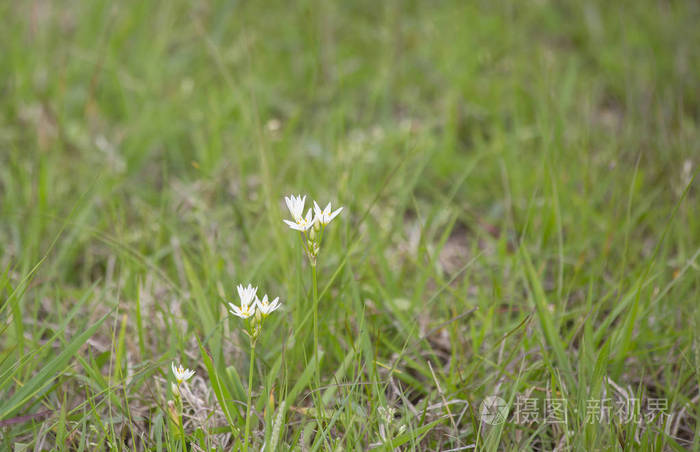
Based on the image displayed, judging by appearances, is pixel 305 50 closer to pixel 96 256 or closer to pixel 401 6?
pixel 401 6

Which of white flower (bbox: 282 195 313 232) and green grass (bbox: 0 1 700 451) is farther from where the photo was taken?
green grass (bbox: 0 1 700 451)

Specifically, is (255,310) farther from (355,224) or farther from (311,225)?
(355,224)

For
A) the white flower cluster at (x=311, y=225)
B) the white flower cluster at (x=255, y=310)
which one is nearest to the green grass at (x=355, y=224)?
the white flower cluster at (x=255, y=310)

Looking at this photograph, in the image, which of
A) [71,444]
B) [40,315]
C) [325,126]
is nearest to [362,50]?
[325,126]

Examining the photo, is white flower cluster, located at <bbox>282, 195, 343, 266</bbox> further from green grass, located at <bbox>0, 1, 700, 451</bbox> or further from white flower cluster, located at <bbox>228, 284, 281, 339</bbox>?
green grass, located at <bbox>0, 1, 700, 451</bbox>

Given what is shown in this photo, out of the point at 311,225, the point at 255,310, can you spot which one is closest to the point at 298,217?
the point at 311,225

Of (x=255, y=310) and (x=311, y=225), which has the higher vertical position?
(x=311, y=225)

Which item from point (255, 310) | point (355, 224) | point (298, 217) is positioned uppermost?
point (298, 217)

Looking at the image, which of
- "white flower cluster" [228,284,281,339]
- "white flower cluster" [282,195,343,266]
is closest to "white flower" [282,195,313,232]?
"white flower cluster" [282,195,343,266]
